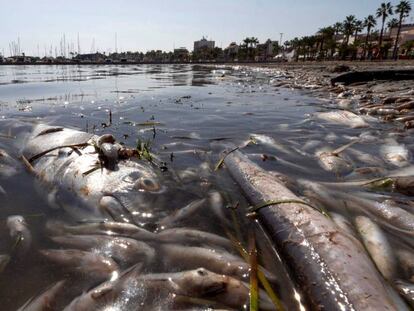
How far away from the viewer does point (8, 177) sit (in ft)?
Answer: 13.4

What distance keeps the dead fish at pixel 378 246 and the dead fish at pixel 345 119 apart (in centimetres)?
485

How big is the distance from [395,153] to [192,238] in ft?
13.1

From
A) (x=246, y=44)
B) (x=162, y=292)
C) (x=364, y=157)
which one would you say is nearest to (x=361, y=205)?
(x=364, y=157)

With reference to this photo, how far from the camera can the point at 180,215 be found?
319cm

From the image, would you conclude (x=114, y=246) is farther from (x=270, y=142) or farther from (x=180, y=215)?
(x=270, y=142)

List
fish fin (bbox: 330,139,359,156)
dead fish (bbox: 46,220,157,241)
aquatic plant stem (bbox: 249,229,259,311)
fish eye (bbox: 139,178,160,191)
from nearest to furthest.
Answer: aquatic plant stem (bbox: 249,229,259,311), dead fish (bbox: 46,220,157,241), fish eye (bbox: 139,178,160,191), fish fin (bbox: 330,139,359,156)

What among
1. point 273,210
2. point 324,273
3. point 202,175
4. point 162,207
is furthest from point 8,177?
point 324,273

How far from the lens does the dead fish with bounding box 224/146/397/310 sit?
5.95 ft

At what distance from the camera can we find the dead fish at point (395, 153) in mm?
4742

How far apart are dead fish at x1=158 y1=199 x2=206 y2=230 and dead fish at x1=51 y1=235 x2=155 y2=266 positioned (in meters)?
0.38

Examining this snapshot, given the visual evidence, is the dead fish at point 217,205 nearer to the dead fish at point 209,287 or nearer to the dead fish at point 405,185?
the dead fish at point 209,287

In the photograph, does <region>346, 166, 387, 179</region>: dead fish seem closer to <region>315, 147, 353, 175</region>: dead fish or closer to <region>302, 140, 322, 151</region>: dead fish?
<region>315, 147, 353, 175</region>: dead fish

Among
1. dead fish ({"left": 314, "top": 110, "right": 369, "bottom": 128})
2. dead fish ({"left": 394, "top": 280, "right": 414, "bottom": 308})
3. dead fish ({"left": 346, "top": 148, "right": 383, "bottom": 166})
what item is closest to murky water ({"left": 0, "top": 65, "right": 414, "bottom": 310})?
dead fish ({"left": 346, "top": 148, "right": 383, "bottom": 166})

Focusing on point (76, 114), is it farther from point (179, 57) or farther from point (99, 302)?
point (179, 57)
